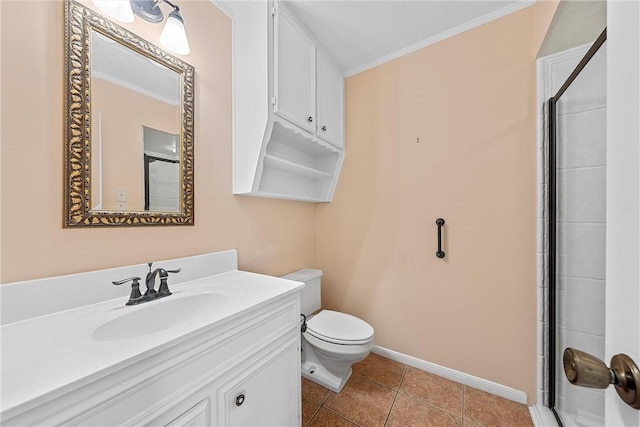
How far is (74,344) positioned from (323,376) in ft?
4.49

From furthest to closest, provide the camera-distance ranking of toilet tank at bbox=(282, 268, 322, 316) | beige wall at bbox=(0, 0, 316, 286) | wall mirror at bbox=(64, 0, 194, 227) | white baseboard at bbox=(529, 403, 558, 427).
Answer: toilet tank at bbox=(282, 268, 322, 316) → white baseboard at bbox=(529, 403, 558, 427) → wall mirror at bbox=(64, 0, 194, 227) → beige wall at bbox=(0, 0, 316, 286)

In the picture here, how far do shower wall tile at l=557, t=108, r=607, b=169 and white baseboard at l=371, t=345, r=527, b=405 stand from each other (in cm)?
135

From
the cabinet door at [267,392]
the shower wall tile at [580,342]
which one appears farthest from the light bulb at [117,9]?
the shower wall tile at [580,342]

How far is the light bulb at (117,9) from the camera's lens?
93cm

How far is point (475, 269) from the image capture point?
60.6 inches

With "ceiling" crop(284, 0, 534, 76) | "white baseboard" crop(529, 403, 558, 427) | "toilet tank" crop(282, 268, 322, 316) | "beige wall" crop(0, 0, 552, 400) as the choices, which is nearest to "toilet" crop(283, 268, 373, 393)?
"toilet tank" crop(282, 268, 322, 316)

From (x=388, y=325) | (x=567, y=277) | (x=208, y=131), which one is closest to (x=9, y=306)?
(x=208, y=131)

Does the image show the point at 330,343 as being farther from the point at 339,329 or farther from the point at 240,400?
the point at 240,400

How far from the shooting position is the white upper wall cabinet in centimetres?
138

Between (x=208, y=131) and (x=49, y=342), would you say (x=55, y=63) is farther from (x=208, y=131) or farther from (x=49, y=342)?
(x=49, y=342)

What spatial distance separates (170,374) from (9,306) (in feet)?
2.03

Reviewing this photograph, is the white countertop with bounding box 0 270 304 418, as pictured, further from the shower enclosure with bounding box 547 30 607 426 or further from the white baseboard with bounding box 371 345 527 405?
the shower enclosure with bounding box 547 30 607 426

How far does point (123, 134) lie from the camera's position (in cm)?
105

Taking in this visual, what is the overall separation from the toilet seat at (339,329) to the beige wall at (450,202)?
1.20 ft
